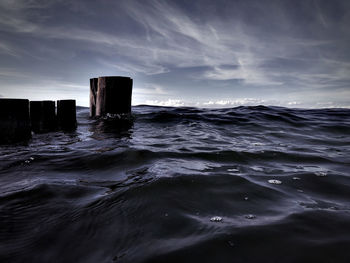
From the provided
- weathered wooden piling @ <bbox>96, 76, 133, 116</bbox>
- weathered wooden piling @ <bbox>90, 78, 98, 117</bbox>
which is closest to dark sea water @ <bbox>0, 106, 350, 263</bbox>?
weathered wooden piling @ <bbox>96, 76, 133, 116</bbox>

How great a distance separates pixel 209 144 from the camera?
512cm

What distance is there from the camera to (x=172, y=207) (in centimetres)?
210

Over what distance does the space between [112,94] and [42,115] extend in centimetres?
223

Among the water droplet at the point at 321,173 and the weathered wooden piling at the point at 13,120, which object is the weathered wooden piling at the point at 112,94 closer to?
the weathered wooden piling at the point at 13,120

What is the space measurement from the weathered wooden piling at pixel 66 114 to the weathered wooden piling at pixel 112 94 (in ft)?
2.86

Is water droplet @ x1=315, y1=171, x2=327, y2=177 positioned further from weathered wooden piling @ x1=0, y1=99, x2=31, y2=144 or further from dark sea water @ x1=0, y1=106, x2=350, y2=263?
weathered wooden piling @ x1=0, y1=99, x2=31, y2=144

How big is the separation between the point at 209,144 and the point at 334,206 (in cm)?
308

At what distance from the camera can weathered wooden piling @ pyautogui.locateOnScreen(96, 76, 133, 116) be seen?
7.28 meters

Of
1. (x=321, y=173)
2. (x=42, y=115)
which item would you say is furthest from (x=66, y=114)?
(x=321, y=173)

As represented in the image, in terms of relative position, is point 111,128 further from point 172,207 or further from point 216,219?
point 216,219

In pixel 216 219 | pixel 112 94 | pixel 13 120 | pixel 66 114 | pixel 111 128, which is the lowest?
pixel 216 219

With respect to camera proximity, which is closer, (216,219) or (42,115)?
(216,219)

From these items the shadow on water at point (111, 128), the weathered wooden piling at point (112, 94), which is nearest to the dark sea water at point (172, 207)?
the shadow on water at point (111, 128)

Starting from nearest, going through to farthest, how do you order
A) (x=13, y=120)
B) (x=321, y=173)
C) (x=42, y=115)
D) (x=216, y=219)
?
1. (x=216, y=219)
2. (x=321, y=173)
3. (x=13, y=120)
4. (x=42, y=115)
